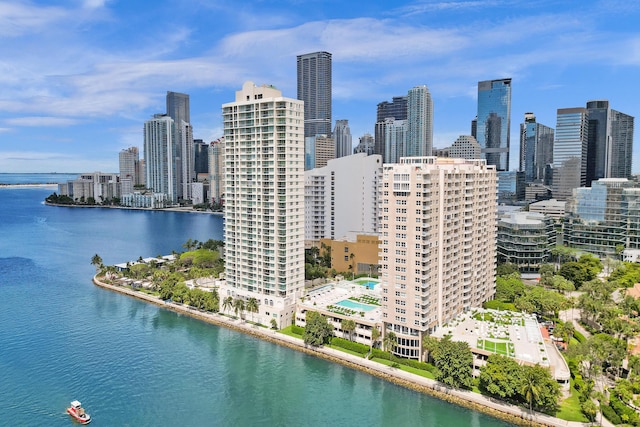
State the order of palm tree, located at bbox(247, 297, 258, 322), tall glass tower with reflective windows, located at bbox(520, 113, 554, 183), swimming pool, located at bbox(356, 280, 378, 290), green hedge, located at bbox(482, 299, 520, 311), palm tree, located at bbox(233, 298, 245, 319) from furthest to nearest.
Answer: tall glass tower with reflective windows, located at bbox(520, 113, 554, 183), swimming pool, located at bbox(356, 280, 378, 290), green hedge, located at bbox(482, 299, 520, 311), palm tree, located at bbox(233, 298, 245, 319), palm tree, located at bbox(247, 297, 258, 322)

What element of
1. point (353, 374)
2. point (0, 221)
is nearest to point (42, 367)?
point (353, 374)

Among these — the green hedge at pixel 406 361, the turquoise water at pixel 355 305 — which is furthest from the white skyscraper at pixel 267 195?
the green hedge at pixel 406 361

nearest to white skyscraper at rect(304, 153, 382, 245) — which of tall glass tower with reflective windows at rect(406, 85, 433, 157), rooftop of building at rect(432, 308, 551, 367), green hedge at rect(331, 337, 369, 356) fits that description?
rooftop of building at rect(432, 308, 551, 367)

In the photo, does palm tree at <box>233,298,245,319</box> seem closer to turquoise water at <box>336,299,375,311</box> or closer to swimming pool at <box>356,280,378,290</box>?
turquoise water at <box>336,299,375,311</box>

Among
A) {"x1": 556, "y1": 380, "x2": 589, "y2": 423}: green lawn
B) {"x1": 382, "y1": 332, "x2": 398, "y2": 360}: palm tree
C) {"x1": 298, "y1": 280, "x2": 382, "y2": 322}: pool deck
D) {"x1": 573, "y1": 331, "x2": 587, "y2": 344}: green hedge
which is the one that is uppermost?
{"x1": 298, "y1": 280, "x2": 382, "y2": 322}: pool deck

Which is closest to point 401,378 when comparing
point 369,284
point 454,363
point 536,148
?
point 454,363
